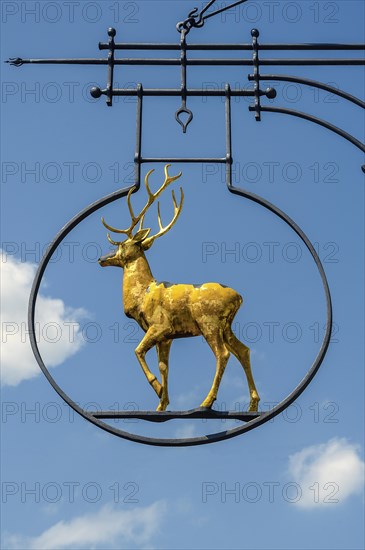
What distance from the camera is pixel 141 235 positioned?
9547 millimetres

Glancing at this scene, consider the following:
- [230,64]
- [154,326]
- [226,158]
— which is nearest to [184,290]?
[154,326]

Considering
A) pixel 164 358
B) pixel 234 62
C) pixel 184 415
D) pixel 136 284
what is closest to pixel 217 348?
pixel 164 358

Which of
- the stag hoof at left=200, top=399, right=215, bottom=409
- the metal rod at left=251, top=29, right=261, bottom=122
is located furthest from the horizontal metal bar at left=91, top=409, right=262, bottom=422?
the metal rod at left=251, top=29, right=261, bottom=122

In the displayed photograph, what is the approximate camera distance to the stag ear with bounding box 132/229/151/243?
953 cm

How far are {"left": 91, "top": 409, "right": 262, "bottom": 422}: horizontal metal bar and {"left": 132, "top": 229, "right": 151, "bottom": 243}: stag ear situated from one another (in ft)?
5.15

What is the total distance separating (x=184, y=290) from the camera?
361 inches

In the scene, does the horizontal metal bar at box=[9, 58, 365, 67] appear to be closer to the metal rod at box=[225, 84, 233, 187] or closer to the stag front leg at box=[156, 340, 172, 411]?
the metal rod at box=[225, 84, 233, 187]

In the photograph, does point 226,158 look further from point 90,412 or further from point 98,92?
point 90,412

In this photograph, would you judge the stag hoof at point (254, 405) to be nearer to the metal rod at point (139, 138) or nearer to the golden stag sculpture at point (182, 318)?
the golden stag sculpture at point (182, 318)

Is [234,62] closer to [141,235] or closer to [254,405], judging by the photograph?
[141,235]

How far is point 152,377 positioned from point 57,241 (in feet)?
3.78

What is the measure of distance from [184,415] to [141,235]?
1.62 m

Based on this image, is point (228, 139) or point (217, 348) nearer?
point (217, 348)

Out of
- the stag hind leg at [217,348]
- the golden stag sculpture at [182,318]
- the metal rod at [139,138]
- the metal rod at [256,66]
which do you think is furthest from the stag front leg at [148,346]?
the metal rod at [256,66]
